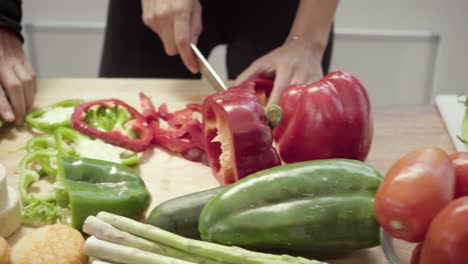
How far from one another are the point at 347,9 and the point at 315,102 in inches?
68.3

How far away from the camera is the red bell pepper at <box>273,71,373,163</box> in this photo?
4.26ft

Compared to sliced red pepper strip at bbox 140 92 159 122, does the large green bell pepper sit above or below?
above

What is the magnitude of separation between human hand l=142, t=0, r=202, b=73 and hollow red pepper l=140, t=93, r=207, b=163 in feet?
0.55

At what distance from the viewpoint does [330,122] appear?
1.30 meters

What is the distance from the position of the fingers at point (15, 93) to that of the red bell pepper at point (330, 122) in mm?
729

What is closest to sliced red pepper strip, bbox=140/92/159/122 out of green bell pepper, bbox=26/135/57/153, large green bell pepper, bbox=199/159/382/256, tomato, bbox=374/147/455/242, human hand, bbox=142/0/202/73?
human hand, bbox=142/0/202/73

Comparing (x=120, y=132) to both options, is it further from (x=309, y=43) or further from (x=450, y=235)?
(x=450, y=235)

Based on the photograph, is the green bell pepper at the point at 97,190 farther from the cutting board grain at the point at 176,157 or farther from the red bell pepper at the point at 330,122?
the red bell pepper at the point at 330,122

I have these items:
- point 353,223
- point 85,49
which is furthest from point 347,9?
point 353,223

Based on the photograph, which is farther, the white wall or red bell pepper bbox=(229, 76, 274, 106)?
the white wall

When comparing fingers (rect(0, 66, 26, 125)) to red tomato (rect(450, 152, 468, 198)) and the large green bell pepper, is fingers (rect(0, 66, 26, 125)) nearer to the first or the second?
the large green bell pepper

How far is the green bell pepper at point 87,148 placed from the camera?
1.37m

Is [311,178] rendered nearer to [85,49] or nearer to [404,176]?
[404,176]

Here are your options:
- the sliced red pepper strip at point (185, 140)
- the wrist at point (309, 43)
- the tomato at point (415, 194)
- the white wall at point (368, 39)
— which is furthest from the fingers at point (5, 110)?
the white wall at point (368, 39)
